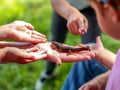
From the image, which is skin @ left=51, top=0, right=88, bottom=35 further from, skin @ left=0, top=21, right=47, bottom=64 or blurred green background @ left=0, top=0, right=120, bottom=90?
blurred green background @ left=0, top=0, right=120, bottom=90

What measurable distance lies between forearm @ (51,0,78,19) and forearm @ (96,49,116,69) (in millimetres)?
338

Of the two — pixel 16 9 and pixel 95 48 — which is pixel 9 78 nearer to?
pixel 16 9

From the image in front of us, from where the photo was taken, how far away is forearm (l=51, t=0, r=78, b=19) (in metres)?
1.74

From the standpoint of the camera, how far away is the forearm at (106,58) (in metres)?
1.43

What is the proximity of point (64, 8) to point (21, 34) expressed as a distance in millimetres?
289

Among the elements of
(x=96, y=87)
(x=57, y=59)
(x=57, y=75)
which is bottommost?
(x=57, y=75)

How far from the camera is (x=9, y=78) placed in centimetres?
247

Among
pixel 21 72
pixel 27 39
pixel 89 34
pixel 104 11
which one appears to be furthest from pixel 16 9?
pixel 104 11

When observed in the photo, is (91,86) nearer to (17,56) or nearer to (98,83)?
(98,83)

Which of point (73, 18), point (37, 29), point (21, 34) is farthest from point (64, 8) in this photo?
point (37, 29)

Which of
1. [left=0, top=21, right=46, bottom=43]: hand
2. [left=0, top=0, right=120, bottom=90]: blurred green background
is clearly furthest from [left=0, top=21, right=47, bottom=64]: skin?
[left=0, top=0, right=120, bottom=90]: blurred green background

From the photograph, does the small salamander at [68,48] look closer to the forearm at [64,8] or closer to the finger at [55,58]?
the finger at [55,58]

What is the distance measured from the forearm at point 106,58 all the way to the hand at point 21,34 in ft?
0.91

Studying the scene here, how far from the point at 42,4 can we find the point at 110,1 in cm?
247
